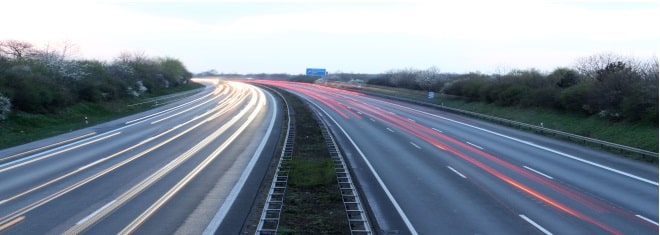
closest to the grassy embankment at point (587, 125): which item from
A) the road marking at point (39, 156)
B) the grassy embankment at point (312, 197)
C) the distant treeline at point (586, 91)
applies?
the distant treeline at point (586, 91)

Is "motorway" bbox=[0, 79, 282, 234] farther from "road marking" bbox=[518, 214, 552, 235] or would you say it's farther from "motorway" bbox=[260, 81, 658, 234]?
"road marking" bbox=[518, 214, 552, 235]

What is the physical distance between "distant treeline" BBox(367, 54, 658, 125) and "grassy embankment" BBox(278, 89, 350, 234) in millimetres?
16912

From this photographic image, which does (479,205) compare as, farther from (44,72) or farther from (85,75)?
(85,75)

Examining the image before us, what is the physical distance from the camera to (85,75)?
56.8m

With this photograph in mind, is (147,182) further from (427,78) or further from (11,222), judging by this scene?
(427,78)

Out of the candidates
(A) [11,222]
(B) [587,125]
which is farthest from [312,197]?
(B) [587,125]

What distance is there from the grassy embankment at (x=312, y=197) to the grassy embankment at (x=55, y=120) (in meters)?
14.3

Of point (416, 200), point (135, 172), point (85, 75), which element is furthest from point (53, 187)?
point (85, 75)

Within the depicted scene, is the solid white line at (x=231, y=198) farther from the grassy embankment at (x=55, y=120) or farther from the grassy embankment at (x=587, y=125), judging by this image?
the grassy embankment at (x=587, y=125)

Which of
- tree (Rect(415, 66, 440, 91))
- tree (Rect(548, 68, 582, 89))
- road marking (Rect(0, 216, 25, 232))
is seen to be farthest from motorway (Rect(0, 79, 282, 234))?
tree (Rect(415, 66, 440, 91))

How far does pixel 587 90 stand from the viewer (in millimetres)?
40156

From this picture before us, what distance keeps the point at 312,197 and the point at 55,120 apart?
2929 centimetres

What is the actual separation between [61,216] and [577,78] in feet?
149

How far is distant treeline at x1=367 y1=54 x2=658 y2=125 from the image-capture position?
33.5m
